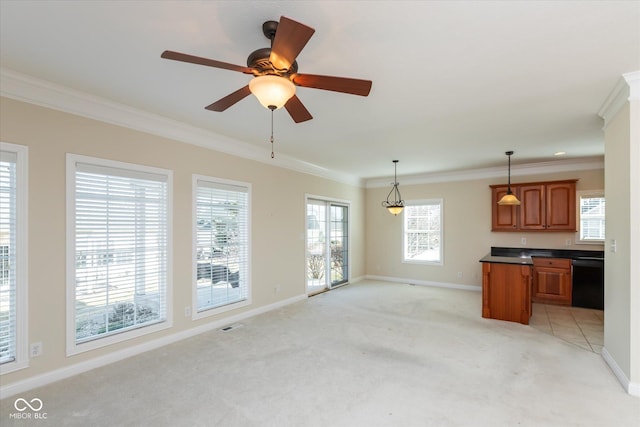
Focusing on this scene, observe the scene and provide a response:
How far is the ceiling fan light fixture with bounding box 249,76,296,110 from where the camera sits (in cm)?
167

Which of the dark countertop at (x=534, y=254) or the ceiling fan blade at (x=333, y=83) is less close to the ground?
the ceiling fan blade at (x=333, y=83)

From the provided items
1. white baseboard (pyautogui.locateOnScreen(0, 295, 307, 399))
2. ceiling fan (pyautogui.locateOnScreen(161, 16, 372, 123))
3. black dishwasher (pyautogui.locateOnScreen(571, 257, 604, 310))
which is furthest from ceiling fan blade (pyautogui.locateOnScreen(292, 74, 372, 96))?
black dishwasher (pyautogui.locateOnScreen(571, 257, 604, 310))

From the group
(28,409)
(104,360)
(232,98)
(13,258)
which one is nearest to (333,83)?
(232,98)

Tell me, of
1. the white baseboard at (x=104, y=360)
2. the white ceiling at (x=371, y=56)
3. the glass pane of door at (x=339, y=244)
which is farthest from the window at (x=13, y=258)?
the glass pane of door at (x=339, y=244)

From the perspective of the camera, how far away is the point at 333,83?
1.83m

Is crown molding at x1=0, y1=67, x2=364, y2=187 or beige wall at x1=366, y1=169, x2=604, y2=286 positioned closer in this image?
crown molding at x1=0, y1=67, x2=364, y2=187

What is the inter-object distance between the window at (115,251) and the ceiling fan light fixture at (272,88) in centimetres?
234

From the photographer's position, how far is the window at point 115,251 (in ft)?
9.65

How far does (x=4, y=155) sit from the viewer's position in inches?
100

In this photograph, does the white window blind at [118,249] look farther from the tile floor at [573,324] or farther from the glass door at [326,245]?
the tile floor at [573,324]

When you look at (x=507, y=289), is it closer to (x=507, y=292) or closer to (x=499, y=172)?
(x=507, y=292)

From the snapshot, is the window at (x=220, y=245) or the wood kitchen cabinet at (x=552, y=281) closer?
the window at (x=220, y=245)

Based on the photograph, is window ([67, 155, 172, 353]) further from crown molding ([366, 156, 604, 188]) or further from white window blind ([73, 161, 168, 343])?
crown molding ([366, 156, 604, 188])

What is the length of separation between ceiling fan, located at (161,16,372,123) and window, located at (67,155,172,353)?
2.09 m
